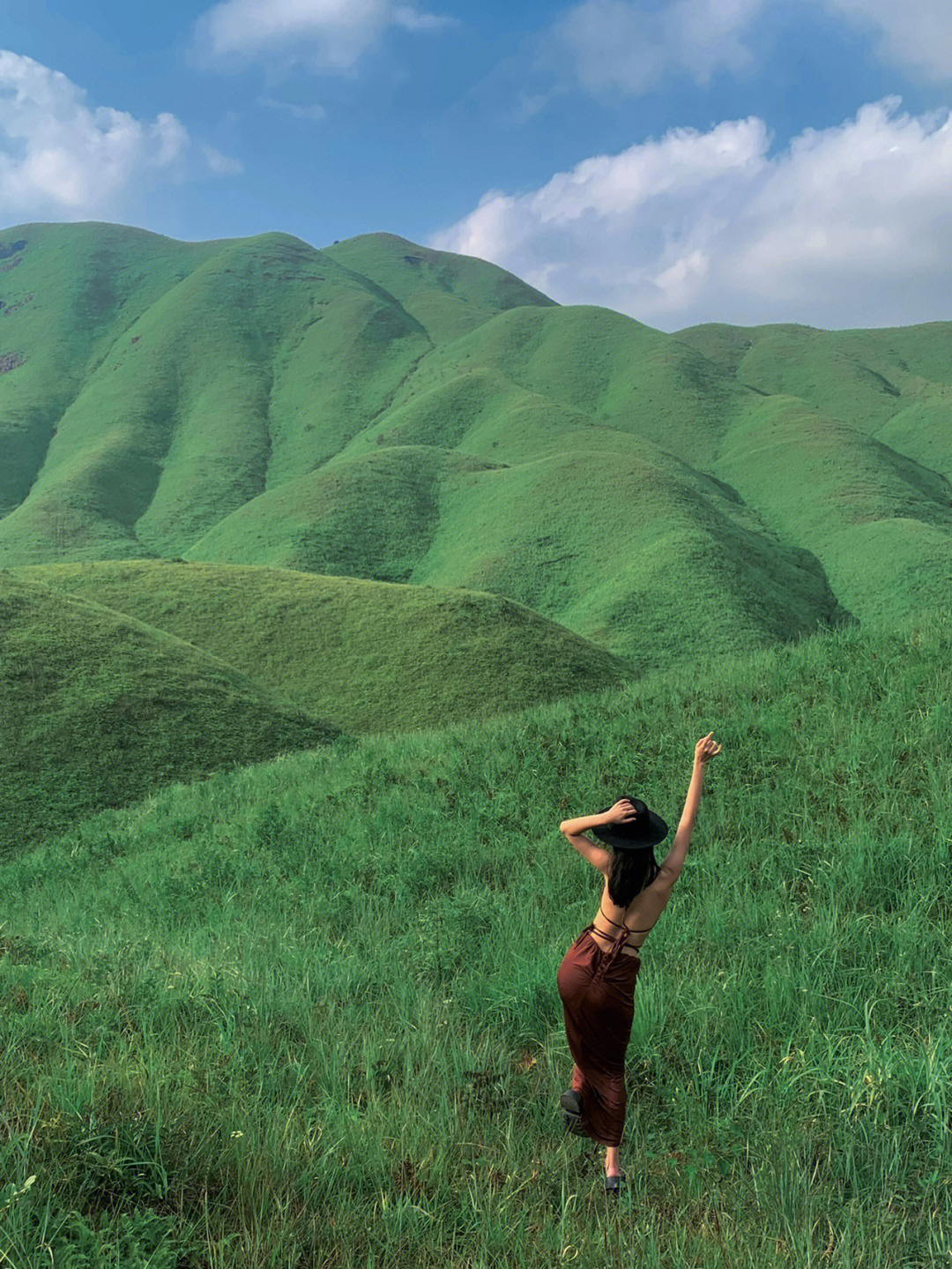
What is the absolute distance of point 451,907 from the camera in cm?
771

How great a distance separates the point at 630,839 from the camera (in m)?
4.03

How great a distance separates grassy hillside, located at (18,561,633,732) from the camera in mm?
35469

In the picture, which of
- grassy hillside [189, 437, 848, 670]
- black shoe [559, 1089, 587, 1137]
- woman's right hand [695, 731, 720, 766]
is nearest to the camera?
black shoe [559, 1089, 587, 1137]

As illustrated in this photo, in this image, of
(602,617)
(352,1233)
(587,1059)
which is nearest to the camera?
(352,1233)

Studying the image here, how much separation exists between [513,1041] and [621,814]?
7.22ft

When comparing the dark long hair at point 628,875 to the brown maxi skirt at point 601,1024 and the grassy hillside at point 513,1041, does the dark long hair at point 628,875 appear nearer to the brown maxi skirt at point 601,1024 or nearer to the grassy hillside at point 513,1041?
the brown maxi skirt at point 601,1024

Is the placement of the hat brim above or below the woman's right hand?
below

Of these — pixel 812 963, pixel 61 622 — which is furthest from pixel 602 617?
pixel 812 963

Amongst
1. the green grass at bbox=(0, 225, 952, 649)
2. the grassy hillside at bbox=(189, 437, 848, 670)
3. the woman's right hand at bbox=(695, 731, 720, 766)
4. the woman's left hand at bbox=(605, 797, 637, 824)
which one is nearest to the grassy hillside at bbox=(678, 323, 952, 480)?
the green grass at bbox=(0, 225, 952, 649)

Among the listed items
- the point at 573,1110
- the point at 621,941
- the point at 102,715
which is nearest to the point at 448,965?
the point at 573,1110

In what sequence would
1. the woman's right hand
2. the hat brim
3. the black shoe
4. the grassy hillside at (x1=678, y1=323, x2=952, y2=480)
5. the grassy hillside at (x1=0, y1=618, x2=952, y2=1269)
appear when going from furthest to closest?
the grassy hillside at (x1=678, y1=323, x2=952, y2=480) → the woman's right hand → the black shoe → the hat brim → the grassy hillside at (x1=0, y1=618, x2=952, y2=1269)

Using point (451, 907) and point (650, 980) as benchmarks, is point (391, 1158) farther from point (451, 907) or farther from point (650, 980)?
point (451, 907)

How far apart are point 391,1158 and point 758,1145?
1.76m

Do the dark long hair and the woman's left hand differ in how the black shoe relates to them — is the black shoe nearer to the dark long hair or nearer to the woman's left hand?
the dark long hair
